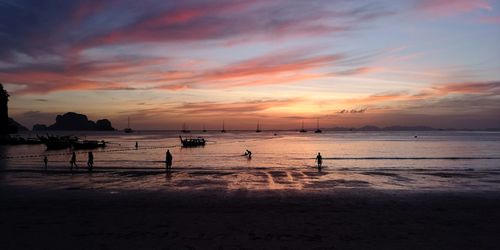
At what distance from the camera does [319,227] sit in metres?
16.3

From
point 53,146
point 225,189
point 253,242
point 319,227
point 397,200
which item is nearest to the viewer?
point 253,242

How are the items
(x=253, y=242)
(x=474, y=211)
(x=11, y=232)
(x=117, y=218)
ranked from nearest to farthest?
1. (x=253, y=242)
2. (x=11, y=232)
3. (x=117, y=218)
4. (x=474, y=211)

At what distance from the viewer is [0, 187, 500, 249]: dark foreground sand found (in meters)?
14.2

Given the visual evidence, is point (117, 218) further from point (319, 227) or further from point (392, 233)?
point (392, 233)

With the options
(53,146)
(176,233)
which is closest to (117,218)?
(176,233)

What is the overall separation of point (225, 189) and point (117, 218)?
33.2 feet

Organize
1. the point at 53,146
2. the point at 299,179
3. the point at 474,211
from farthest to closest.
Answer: the point at 53,146
the point at 299,179
the point at 474,211

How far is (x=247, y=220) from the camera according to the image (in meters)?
17.5

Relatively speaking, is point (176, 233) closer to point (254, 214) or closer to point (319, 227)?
point (254, 214)

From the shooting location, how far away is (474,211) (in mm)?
19625

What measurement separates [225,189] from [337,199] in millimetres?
7946

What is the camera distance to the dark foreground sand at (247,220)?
46.5 feet

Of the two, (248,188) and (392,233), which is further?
(248,188)

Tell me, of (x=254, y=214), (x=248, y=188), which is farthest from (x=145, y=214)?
(x=248, y=188)
